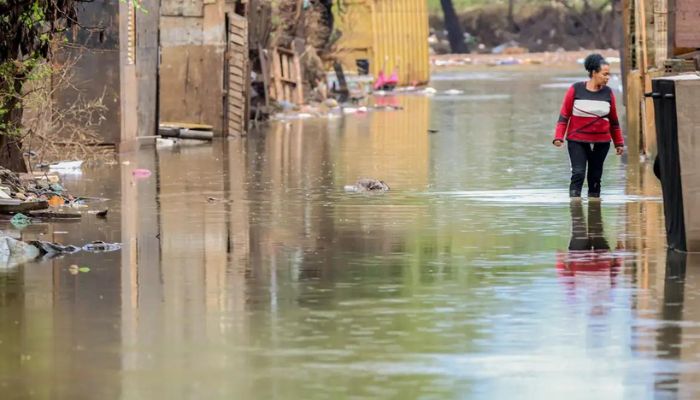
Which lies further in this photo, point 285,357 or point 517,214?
point 517,214

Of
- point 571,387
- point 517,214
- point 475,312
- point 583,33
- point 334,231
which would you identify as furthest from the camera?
point 583,33

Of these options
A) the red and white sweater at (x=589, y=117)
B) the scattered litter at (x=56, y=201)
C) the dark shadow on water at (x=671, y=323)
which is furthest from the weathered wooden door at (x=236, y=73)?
the dark shadow on water at (x=671, y=323)

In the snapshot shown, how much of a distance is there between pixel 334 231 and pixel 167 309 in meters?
4.31

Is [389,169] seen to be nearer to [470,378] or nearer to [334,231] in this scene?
[334,231]

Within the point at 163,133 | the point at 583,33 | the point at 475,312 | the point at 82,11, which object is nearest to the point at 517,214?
the point at 475,312

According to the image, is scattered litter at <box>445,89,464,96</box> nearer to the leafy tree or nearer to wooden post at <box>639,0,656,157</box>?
wooden post at <box>639,0,656,157</box>

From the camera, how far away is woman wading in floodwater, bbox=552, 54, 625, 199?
56.4 feet

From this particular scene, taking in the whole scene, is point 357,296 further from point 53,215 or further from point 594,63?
point 594,63

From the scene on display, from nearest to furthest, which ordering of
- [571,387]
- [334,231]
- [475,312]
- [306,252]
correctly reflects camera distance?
[571,387] → [475,312] → [306,252] → [334,231]

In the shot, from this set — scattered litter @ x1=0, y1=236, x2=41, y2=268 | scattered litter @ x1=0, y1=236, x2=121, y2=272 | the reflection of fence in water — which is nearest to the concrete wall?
the reflection of fence in water

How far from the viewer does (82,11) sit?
79.1 feet

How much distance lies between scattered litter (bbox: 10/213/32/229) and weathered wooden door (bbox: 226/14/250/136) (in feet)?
47.4

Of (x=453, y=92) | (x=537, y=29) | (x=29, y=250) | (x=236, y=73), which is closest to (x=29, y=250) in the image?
(x=29, y=250)

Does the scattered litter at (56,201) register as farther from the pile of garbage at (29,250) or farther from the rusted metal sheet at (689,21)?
the rusted metal sheet at (689,21)
